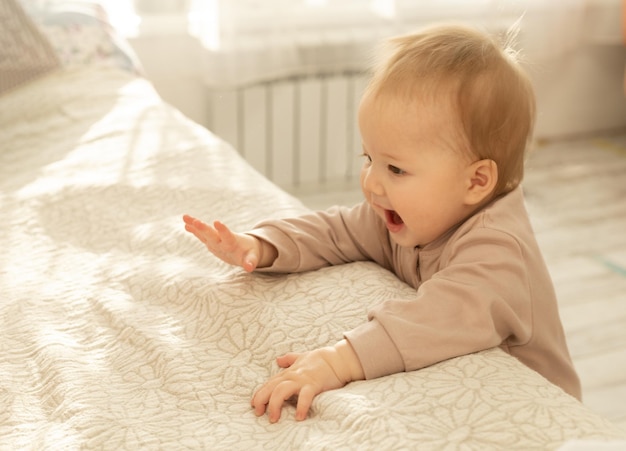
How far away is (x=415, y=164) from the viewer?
1.04 metres

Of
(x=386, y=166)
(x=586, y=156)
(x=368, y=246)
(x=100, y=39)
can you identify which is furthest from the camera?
(x=586, y=156)

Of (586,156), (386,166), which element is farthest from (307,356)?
(586,156)

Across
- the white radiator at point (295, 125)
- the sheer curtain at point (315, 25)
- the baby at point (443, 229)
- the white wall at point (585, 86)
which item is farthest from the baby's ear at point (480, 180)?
the white wall at point (585, 86)

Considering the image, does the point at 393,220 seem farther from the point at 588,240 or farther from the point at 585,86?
the point at 585,86

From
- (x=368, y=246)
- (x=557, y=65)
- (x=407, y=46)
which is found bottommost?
(x=557, y=65)

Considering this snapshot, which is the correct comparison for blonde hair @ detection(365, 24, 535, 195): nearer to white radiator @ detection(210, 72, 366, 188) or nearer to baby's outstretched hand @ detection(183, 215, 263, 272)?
baby's outstretched hand @ detection(183, 215, 263, 272)

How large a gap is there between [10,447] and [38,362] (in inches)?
6.5

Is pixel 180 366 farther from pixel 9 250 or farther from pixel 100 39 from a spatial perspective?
pixel 100 39

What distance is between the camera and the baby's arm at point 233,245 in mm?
1117

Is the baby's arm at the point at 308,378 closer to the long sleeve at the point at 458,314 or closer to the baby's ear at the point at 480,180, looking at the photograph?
the long sleeve at the point at 458,314

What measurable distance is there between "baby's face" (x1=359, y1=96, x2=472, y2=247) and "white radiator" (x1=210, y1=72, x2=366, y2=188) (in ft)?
6.26

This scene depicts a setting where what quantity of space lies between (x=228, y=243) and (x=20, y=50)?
1.01 metres

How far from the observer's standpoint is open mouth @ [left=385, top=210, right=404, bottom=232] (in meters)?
1.11

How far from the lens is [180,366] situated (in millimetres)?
954
